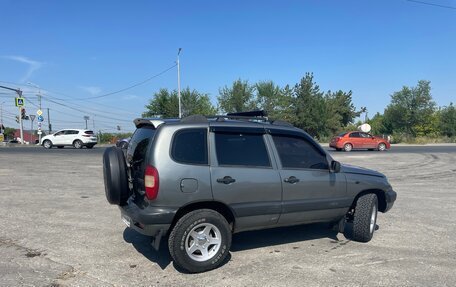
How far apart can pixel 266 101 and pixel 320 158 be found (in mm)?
54588

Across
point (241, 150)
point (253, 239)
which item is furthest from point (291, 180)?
point (253, 239)

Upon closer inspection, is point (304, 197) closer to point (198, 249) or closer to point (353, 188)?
point (353, 188)

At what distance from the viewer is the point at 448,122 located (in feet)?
185

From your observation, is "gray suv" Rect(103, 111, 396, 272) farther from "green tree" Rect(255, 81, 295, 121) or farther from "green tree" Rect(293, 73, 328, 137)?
"green tree" Rect(255, 81, 295, 121)

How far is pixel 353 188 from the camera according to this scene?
17.8ft

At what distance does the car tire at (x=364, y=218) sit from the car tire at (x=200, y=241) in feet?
6.82

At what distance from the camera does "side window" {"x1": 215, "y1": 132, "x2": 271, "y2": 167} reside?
15.0ft

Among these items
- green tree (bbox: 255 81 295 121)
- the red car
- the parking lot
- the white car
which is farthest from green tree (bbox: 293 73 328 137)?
the parking lot

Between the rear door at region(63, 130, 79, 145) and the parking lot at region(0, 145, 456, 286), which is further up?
the rear door at region(63, 130, 79, 145)

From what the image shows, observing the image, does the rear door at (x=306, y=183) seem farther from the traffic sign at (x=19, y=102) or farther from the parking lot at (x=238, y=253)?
the traffic sign at (x=19, y=102)

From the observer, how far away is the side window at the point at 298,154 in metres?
5.01

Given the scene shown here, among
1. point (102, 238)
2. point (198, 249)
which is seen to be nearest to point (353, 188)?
point (198, 249)

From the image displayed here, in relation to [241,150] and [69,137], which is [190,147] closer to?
[241,150]

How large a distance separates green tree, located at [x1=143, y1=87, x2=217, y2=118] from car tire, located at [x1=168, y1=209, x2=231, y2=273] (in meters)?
48.1
